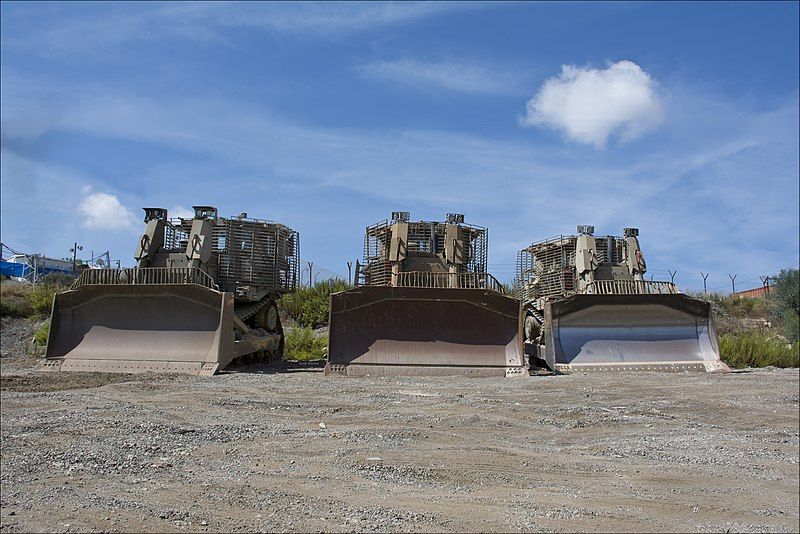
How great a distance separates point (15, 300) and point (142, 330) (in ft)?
45.0

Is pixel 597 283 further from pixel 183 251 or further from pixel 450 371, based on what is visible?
pixel 183 251

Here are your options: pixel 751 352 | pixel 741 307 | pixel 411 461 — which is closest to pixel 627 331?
pixel 751 352

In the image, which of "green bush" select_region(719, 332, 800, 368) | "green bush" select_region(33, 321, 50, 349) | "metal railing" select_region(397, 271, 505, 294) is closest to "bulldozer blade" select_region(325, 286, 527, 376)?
"metal railing" select_region(397, 271, 505, 294)

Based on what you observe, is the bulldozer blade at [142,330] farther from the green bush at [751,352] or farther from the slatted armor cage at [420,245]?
the green bush at [751,352]

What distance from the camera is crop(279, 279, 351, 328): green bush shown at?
22969 mm

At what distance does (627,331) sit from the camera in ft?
43.3

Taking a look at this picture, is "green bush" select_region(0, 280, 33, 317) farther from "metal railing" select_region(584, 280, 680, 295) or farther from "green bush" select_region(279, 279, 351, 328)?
"metal railing" select_region(584, 280, 680, 295)

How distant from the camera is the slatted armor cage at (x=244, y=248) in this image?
1492 centimetres

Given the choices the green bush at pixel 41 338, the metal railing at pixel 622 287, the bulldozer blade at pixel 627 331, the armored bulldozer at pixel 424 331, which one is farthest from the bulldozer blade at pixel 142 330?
the metal railing at pixel 622 287

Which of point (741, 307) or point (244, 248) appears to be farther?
point (741, 307)

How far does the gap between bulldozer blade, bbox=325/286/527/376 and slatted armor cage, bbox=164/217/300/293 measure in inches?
126

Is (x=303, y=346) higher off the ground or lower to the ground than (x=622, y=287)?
lower

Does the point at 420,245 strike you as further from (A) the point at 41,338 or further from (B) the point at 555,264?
(A) the point at 41,338

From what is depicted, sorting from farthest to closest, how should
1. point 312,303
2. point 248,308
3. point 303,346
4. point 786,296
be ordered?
point 312,303 < point 786,296 < point 303,346 < point 248,308
